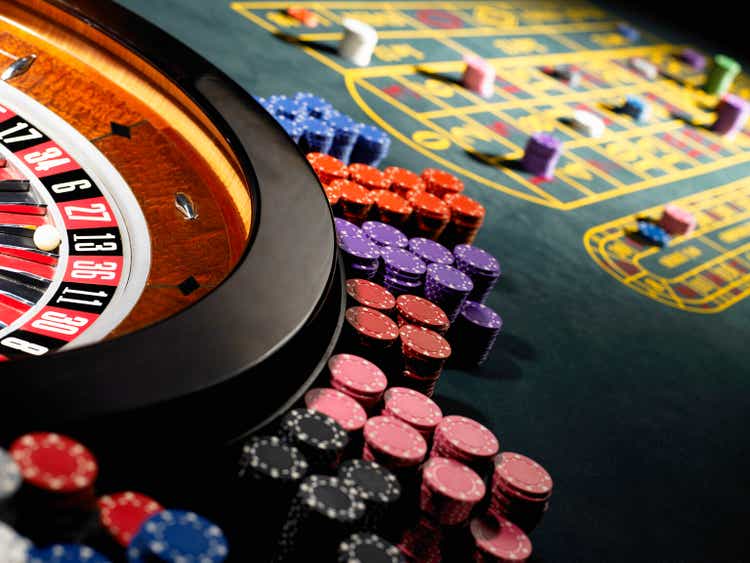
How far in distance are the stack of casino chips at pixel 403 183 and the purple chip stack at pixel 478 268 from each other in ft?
1.56

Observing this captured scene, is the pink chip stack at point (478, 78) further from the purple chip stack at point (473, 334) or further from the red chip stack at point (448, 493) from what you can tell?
the red chip stack at point (448, 493)

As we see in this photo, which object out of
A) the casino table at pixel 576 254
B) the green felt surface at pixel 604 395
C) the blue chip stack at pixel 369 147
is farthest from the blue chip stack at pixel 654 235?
the blue chip stack at pixel 369 147

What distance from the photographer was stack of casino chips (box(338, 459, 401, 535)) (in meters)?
2.47

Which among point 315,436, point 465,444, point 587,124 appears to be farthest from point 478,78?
point 315,436

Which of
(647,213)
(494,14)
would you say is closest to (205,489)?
(647,213)

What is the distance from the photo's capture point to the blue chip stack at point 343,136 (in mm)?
5141

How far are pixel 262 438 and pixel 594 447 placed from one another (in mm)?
1918

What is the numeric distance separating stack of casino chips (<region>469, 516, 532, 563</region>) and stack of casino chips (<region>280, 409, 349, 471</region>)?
500 millimetres

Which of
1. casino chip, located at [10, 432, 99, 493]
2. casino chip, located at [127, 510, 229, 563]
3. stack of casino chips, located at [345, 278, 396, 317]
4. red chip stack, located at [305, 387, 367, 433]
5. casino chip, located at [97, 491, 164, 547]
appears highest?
casino chip, located at [10, 432, 99, 493]

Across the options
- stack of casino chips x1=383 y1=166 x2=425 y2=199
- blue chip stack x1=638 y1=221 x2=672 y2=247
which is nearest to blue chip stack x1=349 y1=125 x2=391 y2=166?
stack of casino chips x1=383 y1=166 x2=425 y2=199

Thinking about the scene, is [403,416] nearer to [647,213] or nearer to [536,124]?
[647,213]

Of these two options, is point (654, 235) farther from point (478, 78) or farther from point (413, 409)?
point (413, 409)

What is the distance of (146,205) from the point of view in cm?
320

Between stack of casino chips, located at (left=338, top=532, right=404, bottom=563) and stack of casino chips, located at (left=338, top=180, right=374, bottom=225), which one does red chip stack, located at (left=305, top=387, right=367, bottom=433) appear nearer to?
stack of casino chips, located at (left=338, top=532, right=404, bottom=563)
